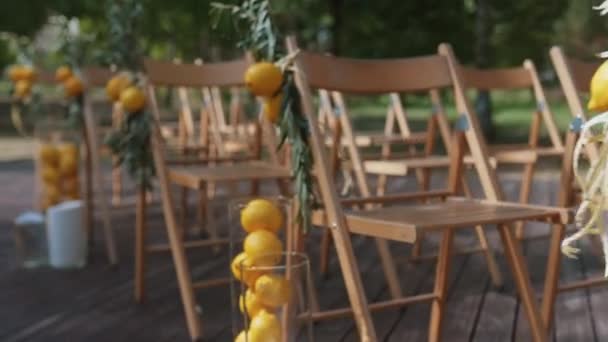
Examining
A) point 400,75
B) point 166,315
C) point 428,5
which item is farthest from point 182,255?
point 428,5

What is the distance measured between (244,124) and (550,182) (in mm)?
2696

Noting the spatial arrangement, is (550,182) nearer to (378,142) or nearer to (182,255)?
(378,142)

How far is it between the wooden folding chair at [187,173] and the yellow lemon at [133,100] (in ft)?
0.17

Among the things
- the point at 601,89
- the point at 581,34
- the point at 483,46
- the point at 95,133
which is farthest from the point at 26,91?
the point at 581,34

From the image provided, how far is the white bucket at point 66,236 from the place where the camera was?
11.0ft

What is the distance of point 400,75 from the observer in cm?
236

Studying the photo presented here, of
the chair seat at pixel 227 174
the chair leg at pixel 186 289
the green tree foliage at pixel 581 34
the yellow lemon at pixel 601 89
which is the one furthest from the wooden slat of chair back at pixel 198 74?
the green tree foliage at pixel 581 34

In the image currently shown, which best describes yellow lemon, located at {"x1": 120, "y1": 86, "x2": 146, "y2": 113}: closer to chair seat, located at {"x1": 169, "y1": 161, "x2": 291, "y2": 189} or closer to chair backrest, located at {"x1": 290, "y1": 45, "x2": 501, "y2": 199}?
chair seat, located at {"x1": 169, "y1": 161, "x2": 291, "y2": 189}

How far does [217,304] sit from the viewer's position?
9.18 feet

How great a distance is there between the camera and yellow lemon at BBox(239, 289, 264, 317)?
4.86 feet

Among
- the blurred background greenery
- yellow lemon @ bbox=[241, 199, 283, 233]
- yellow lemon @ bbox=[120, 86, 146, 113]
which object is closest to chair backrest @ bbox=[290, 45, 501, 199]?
yellow lemon @ bbox=[241, 199, 283, 233]

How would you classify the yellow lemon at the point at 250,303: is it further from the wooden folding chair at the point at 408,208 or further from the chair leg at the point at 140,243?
the chair leg at the point at 140,243

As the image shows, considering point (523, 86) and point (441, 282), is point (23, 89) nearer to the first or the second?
point (523, 86)

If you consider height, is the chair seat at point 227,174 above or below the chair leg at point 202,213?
above
